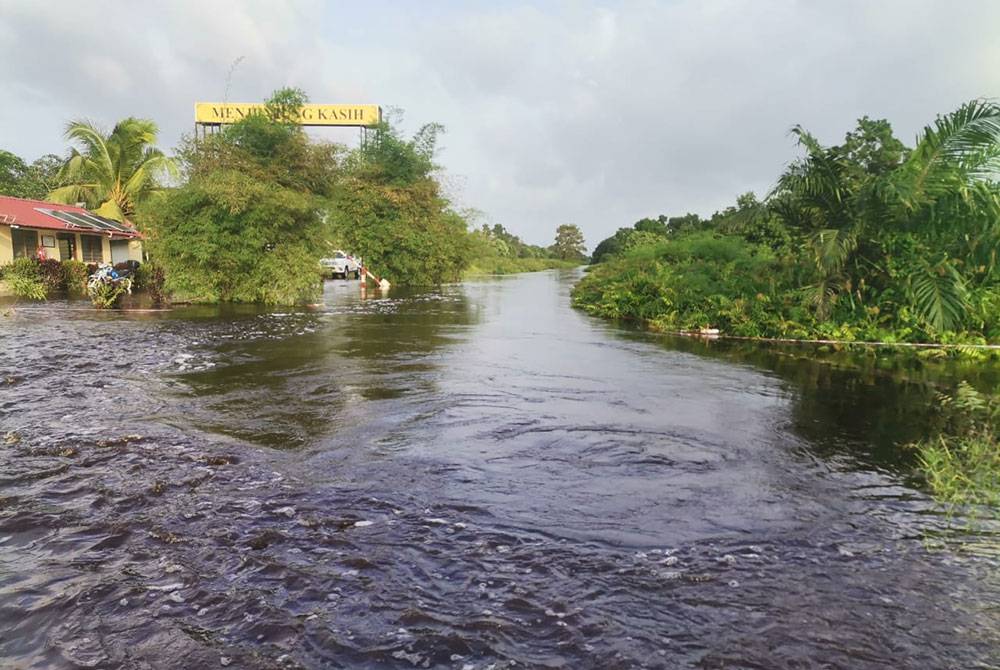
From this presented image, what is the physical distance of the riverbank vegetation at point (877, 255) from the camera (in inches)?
434

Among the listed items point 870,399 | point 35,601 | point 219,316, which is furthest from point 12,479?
point 219,316

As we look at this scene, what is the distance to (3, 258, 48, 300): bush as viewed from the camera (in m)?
19.5

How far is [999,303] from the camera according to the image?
1152 cm

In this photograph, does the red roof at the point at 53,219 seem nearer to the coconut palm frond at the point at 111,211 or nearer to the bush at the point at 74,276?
the bush at the point at 74,276

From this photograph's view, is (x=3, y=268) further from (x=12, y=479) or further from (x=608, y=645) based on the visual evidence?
(x=608, y=645)

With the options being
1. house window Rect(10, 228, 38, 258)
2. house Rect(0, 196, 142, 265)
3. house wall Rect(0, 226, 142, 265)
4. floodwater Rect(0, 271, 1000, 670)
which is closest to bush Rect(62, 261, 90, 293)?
house window Rect(10, 228, 38, 258)

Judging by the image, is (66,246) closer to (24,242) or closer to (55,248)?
(55,248)

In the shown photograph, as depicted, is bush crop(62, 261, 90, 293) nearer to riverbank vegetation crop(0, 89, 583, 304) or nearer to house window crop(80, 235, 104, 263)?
riverbank vegetation crop(0, 89, 583, 304)

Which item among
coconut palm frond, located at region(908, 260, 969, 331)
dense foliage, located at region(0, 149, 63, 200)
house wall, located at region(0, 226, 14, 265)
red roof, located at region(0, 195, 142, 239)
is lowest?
coconut palm frond, located at region(908, 260, 969, 331)

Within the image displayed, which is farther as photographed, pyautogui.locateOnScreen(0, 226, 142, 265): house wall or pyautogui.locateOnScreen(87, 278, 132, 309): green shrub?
pyautogui.locateOnScreen(0, 226, 142, 265): house wall

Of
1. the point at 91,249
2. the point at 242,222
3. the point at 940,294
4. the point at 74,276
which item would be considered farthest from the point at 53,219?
the point at 940,294

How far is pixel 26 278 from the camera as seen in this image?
66.0ft

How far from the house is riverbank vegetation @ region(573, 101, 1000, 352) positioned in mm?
21947

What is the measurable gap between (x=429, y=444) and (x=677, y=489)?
7.13 ft
